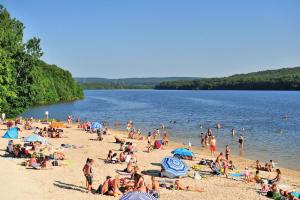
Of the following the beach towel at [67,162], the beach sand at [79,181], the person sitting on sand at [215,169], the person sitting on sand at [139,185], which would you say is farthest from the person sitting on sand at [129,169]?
the person sitting on sand at [139,185]

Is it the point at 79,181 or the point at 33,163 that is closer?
the point at 79,181

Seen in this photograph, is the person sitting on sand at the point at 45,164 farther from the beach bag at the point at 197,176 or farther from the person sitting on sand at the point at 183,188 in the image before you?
the beach bag at the point at 197,176

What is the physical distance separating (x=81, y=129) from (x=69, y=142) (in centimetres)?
1150

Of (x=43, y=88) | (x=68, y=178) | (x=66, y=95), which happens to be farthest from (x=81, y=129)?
(x=66, y=95)

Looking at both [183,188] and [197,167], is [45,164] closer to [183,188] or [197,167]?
[183,188]

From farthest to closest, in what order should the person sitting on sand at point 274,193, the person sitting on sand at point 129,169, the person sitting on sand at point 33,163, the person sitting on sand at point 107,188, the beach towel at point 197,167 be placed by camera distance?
the beach towel at point 197,167 < the person sitting on sand at point 129,169 < the person sitting on sand at point 33,163 < the person sitting on sand at point 274,193 < the person sitting on sand at point 107,188

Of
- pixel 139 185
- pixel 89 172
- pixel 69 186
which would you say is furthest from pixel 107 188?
pixel 69 186

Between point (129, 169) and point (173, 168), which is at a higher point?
point (173, 168)

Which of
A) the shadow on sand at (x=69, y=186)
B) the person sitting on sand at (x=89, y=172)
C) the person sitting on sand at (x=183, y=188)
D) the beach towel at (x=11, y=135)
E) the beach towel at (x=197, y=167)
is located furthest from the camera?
the beach towel at (x=11, y=135)

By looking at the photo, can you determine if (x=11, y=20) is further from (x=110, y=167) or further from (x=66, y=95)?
(x=66, y=95)

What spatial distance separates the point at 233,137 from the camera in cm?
4500

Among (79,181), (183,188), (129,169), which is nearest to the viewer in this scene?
(183,188)

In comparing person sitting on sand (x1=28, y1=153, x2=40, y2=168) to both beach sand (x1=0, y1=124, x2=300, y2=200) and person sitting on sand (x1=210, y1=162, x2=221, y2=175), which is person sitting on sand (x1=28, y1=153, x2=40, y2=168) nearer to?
beach sand (x1=0, y1=124, x2=300, y2=200)

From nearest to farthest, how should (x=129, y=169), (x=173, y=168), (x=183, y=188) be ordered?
(x=183, y=188) → (x=173, y=168) → (x=129, y=169)
